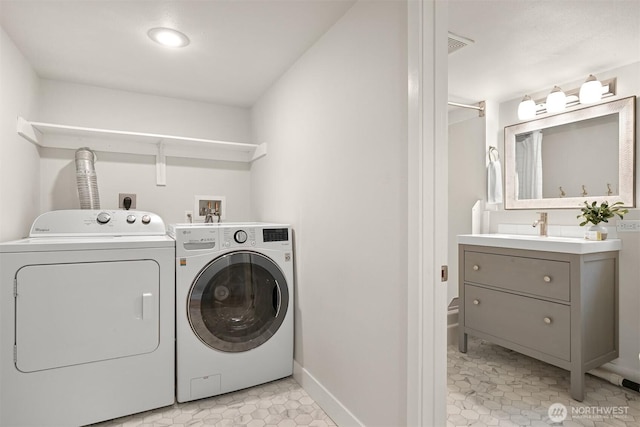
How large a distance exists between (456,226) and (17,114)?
333 centimetres

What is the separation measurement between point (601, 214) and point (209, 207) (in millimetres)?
2851

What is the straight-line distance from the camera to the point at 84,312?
170cm

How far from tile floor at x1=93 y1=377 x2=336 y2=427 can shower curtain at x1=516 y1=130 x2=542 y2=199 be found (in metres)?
2.23

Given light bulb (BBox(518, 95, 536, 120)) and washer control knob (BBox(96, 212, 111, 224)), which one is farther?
light bulb (BBox(518, 95, 536, 120))

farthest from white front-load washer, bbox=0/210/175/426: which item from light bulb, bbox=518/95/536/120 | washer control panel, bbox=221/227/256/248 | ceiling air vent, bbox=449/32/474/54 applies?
light bulb, bbox=518/95/536/120

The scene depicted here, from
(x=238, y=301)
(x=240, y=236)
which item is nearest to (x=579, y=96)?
(x=240, y=236)

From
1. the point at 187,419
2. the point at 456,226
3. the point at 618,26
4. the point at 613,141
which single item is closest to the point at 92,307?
the point at 187,419

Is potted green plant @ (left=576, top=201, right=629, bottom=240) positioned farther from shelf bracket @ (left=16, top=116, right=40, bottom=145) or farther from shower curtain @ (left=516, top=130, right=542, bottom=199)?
shelf bracket @ (left=16, top=116, right=40, bottom=145)

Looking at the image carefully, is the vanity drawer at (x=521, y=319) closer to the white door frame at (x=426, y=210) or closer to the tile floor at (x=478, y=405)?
the tile floor at (x=478, y=405)

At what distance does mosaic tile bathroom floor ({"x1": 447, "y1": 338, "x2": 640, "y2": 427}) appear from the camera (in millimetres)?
1769

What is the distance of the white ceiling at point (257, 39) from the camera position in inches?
63.5

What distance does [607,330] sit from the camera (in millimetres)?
2090

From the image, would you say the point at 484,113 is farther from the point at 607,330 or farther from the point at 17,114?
the point at 17,114

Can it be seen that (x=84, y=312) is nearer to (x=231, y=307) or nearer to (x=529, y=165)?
(x=231, y=307)
